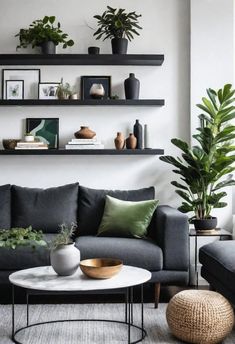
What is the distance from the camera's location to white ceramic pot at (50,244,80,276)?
3.55 m

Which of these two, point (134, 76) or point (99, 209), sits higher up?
point (134, 76)

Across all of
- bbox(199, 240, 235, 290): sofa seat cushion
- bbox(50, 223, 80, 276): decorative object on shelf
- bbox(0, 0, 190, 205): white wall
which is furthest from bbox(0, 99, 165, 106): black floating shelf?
bbox(50, 223, 80, 276): decorative object on shelf

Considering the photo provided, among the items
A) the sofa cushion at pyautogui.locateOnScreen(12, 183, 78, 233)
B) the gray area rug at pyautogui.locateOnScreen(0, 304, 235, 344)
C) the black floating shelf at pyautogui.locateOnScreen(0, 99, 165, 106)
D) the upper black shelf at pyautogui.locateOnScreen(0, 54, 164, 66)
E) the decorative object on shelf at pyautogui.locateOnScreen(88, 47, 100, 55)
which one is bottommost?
the gray area rug at pyautogui.locateOnScreen(0, 304, 235, 344)

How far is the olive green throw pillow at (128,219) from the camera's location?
4793 millimetres

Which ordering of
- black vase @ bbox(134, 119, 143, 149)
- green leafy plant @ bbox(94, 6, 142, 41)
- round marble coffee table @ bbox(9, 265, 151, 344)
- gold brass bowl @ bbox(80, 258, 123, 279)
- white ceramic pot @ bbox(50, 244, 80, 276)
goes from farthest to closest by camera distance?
black vase @ bbox(134, 119, 143, 149)
green leafy plant @ bbox(94, 6, 142, 41)
white ceramic pot @ bbox(50, 244, 80, 276)
gold brass bowl @ bbox(80, 258, 123, 279)
round marble coffee table @ bbox(9, 265, 151, 344)

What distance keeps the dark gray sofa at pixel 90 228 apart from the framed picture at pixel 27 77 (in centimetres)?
90

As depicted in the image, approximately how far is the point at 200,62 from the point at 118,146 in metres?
1.07

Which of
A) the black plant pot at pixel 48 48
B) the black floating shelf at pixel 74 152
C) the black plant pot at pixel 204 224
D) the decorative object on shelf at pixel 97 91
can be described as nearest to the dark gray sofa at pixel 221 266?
the black plant pot at pixel 204 224

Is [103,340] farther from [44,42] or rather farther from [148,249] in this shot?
[44,42]

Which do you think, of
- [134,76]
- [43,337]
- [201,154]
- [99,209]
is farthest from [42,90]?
[43,337]

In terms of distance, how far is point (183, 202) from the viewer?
5254 millimetres

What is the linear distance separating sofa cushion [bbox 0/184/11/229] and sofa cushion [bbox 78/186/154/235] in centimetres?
60

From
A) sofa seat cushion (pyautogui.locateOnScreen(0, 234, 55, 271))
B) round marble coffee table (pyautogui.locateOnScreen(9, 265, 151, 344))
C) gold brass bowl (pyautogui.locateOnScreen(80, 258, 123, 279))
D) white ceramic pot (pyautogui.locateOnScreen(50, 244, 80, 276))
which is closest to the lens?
round marble coffee table (pyautogui.locateOnScreen(9, 265, 151, 344))

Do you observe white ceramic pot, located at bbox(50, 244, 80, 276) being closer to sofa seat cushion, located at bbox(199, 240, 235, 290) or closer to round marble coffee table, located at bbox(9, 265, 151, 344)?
round marble coffee table, located at bbox(9, 265, 151, 344)
